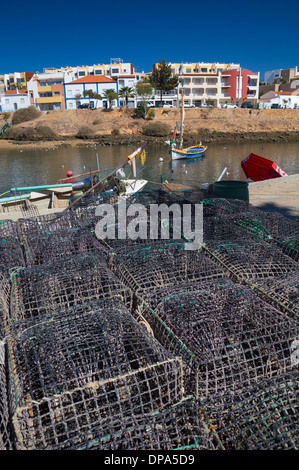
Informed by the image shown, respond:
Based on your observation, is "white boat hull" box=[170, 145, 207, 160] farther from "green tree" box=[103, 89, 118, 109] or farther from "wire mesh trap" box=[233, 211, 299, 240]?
"green tree" box=[103, 89, 118, 109]

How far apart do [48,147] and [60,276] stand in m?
38.7

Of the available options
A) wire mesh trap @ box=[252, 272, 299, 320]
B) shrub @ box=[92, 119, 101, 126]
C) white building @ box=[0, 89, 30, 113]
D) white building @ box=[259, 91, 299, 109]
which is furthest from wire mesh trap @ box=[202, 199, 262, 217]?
white building @ box=[0, 89, 30, 113]

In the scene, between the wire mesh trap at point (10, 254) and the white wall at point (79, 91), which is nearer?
the wire mesh trap at point (10, 254)

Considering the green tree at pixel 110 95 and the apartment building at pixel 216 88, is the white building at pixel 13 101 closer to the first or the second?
the green tree at pixel 110 95

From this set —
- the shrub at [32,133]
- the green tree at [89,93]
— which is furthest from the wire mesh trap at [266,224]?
the green tree at [89,93]

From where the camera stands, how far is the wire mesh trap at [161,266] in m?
3.58

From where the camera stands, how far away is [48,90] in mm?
55094

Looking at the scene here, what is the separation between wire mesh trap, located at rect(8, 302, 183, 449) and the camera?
2.07 meters

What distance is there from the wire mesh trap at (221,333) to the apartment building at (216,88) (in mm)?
56839

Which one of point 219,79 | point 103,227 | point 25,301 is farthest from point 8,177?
point 219,79

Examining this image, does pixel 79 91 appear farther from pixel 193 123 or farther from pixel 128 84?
pixel 193 123

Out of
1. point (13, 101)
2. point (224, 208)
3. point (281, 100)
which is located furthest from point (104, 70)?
point (224, 208)

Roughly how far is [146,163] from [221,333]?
84.3ft
